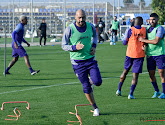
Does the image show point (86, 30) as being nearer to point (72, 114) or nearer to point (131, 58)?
point (72, 114)

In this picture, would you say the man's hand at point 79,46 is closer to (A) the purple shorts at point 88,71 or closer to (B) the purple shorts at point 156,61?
(A) the purple shorts at point 88,71

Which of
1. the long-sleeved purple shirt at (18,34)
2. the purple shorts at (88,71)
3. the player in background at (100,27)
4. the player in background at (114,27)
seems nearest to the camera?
the purple shorts at (88,71)

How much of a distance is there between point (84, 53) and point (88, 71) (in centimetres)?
35

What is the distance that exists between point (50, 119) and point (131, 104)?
2.26m

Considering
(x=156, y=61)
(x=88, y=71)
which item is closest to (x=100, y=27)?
(x=156, y=61)

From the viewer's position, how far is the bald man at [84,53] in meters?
8.43

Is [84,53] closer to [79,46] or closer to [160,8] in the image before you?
[79,46]

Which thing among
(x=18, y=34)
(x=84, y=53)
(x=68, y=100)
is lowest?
(x=68, y=100)

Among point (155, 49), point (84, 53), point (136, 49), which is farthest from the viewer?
point (155, 49)

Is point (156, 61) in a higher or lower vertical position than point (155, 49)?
lower

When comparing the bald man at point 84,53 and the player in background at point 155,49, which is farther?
the player in background at point 155,49

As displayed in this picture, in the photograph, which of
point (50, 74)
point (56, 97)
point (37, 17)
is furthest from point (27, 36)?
point (56, 97)

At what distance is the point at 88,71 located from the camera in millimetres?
8609

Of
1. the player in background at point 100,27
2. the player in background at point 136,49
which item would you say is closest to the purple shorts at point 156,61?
the player in background at point 136,49
